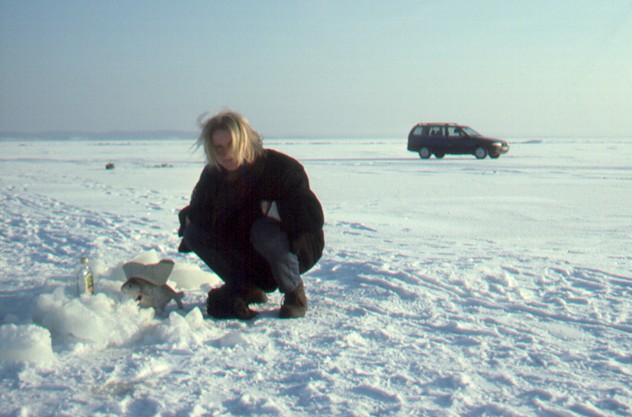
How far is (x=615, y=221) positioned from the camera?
6621 mm

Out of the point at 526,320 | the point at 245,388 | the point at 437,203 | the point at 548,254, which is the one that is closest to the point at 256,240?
the point at 245,388

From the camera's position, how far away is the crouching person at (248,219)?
9.37ft

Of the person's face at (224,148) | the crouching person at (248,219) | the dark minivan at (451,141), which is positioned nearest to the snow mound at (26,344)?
the crouching person at (248,219)

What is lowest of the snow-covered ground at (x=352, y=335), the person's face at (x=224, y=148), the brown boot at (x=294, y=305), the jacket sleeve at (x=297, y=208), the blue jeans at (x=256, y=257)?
the snow-covered ground at (x=352, y=335)

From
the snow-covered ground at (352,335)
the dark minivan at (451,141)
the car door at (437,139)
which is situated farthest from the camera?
the car door at (437,139)

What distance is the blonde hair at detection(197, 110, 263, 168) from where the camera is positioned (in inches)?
109

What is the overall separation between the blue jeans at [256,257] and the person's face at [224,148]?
11.8 inches

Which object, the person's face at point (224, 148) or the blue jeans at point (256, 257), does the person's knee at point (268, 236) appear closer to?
the blue jeans at point (256, 257)

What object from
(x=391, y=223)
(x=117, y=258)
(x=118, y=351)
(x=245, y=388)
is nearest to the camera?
(x=245, y=388)

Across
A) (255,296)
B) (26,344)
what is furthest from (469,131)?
(26,344)

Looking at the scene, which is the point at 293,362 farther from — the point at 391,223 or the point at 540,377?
the point at 391,223

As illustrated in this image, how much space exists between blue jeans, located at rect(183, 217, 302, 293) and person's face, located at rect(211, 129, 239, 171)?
0.30m

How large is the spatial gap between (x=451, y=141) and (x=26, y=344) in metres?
22.0

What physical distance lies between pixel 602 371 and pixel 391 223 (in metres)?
4.26
